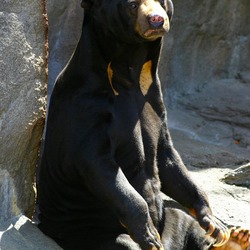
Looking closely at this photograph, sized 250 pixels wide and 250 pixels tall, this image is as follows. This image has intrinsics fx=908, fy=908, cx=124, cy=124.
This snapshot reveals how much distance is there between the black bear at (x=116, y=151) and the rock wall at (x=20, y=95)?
8.1 inches

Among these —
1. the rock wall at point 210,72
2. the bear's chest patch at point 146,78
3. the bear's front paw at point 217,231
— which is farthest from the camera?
the rock wall at point 210,72

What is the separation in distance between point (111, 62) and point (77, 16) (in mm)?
2272

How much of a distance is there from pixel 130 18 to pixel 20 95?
761 mm

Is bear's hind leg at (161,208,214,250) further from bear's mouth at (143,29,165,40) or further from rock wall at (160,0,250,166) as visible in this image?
rock wall at (160,0,250,166)

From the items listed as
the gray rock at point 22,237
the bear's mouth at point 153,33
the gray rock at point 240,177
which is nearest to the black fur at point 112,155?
the bear's mouth at point 153,33

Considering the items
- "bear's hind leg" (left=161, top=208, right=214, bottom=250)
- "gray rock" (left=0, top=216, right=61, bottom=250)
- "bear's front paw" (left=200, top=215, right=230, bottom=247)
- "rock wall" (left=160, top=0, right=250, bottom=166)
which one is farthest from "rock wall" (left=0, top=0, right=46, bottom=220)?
"rock wall" (left=160, top=0, right=250, bottom=166)

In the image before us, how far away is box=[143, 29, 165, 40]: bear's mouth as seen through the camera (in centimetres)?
495

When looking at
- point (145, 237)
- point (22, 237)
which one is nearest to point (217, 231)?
point (145, 237)

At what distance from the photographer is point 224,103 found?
356 inches

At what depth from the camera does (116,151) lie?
205 inches

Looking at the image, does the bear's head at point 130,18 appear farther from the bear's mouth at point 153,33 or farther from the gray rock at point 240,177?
the gray rock at point 240,177

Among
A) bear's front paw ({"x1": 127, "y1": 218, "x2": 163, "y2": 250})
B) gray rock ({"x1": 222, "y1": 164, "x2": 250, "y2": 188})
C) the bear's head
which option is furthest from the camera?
gray rock ({"x1": 222, "y1": 164, "x2": 250, "y2": 188})

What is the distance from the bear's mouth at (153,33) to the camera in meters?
4.95

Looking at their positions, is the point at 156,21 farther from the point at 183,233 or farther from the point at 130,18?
the point at 183,233
